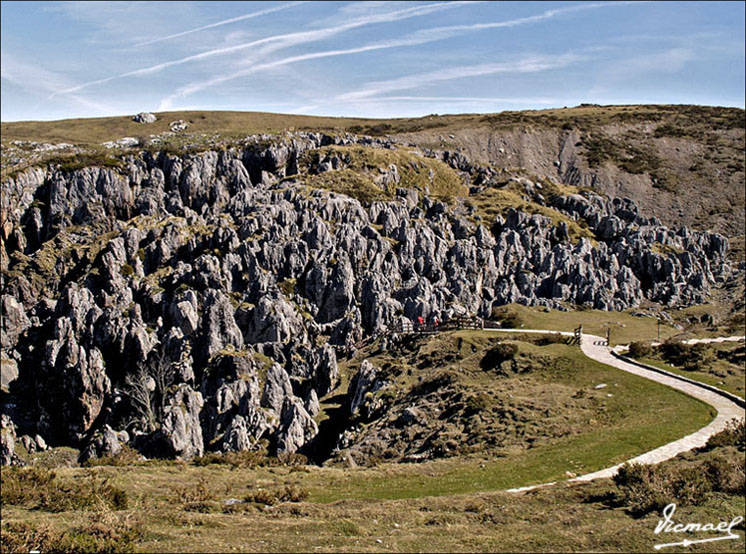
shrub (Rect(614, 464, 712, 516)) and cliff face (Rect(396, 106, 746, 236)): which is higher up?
cliff face (Rect(396, 106, 746, 236))

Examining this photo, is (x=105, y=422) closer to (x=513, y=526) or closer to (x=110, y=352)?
(x=110, y=352)

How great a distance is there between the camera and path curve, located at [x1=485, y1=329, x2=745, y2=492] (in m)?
25.8

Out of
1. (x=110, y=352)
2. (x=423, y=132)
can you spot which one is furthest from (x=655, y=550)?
(x=423, y=132)

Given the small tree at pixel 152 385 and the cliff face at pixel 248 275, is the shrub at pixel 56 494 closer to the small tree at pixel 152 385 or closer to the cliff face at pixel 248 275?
the cliff face at pixel 248 275

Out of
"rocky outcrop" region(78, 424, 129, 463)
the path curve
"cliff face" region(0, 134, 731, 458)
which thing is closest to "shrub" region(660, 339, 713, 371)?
the path curve

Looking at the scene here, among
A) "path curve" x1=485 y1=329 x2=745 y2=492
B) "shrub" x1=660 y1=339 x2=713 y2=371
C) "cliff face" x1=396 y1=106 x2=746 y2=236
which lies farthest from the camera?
"cliff face" x1=396 y1=106 x2=746 y2=236

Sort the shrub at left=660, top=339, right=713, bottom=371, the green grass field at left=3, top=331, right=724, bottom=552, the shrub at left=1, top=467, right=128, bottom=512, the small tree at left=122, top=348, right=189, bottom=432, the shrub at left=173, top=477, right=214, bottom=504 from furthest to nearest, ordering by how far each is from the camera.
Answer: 1. the small tree at left=122, top=348, right=189, bottom=432
2. the shrub at left=660, top=339, right=713, bottom=371
3. the shrub at left=173, top=477, right=214, bottom=504
4. the shrub at left=1, top=467, right=128, bottom=512
5. the green grass field at left=3, top=331, right=724, bottom=552

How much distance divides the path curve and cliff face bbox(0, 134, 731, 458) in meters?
32.7

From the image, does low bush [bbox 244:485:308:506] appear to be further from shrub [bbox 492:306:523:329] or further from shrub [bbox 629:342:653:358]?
shrub [bbox 492:306:523:329]

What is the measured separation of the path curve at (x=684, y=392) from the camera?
84.5 ft

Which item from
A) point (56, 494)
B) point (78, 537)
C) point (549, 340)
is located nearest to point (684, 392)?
point (549, 340)

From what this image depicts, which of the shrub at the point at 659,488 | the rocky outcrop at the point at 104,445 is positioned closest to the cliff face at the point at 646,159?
the rocky outcrop at the point at 104,445

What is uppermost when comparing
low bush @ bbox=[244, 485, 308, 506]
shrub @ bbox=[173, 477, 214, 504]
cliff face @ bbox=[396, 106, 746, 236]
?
cliff face @ bbox=[396, 106, 746, 236]

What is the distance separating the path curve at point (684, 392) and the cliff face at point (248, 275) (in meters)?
32.7
